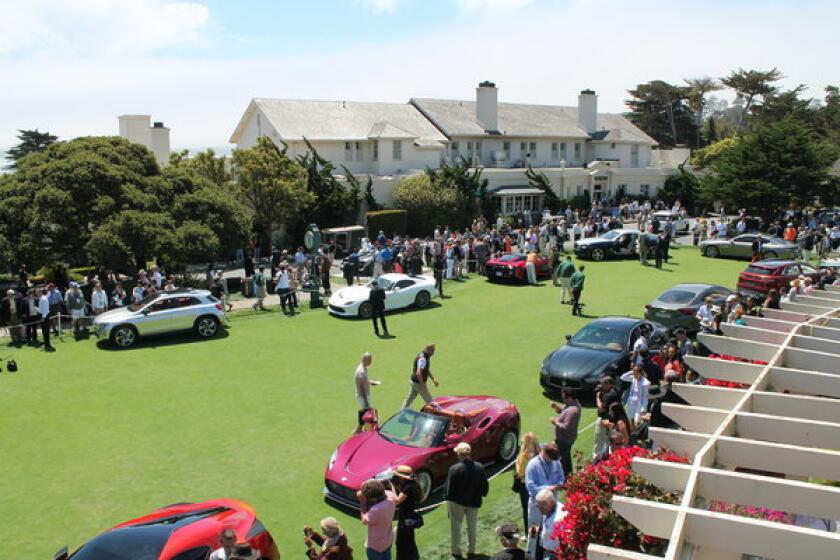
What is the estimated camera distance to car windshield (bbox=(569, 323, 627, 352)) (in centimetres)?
1624

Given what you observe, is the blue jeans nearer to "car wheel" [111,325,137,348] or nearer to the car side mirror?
the car side mirror

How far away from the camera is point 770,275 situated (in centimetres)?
2525

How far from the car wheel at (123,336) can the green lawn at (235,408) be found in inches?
21.1

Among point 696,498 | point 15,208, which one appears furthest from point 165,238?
point 696,498

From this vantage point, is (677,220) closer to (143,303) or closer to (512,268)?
(512,268)

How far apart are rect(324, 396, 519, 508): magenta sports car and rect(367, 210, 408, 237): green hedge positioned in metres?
28.8

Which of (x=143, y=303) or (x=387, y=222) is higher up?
(x=387, y=222)

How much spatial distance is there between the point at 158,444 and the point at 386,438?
4.50m

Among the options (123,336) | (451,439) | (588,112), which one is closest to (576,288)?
(123,336)

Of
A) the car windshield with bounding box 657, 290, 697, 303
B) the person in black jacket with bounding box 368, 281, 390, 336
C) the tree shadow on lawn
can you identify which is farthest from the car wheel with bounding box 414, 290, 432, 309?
the car windshield with bounding box 657, 290, 697, 303

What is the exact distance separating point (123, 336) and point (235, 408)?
6.49 meters

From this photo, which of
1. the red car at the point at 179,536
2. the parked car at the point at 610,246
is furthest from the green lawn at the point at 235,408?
the parked car at the point at 610,246

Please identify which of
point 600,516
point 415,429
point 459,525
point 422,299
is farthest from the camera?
point 422,299

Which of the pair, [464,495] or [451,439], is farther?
[451,439]
